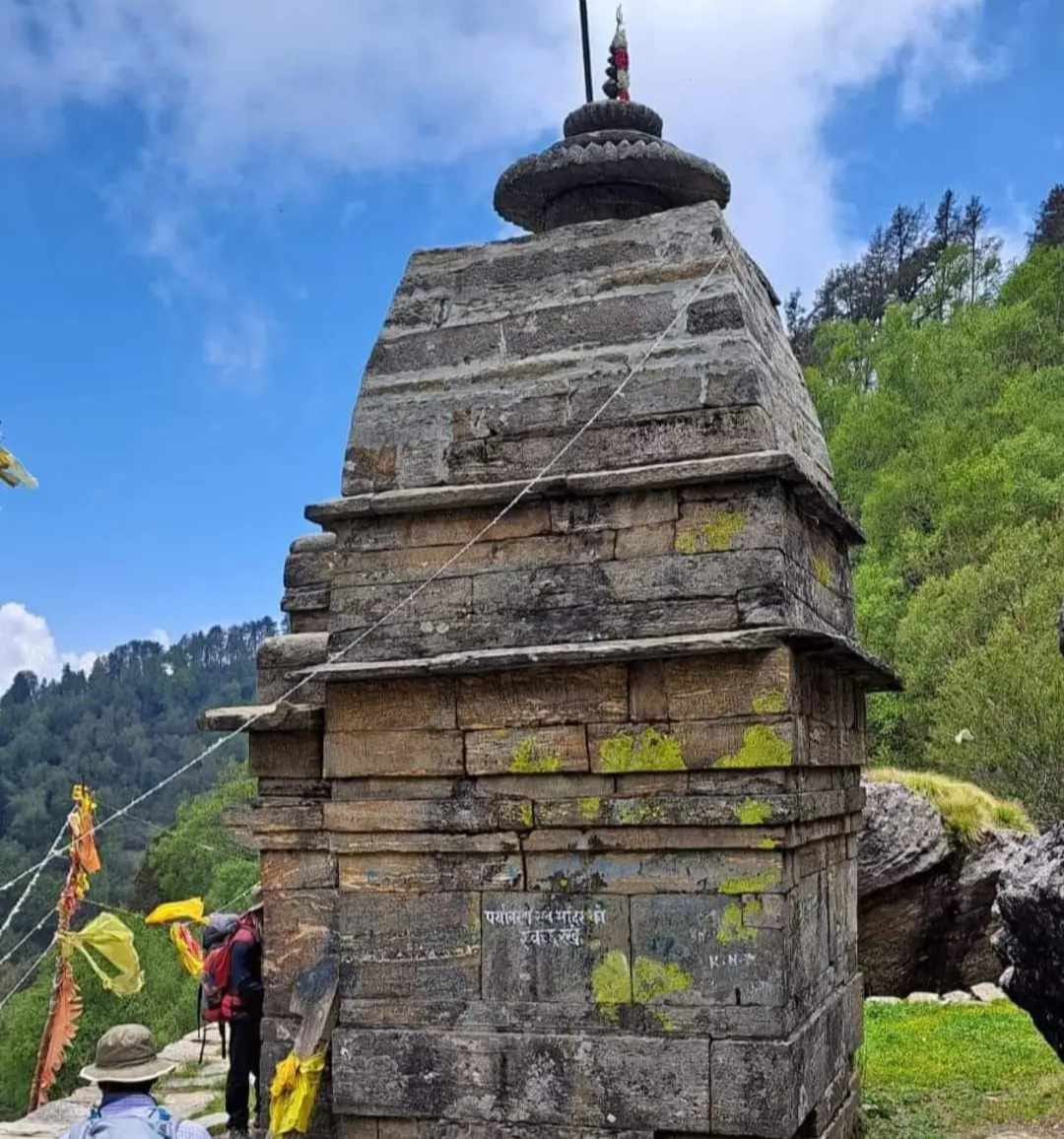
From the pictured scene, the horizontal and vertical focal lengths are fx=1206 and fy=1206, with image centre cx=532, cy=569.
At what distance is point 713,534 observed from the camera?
17.6 ft

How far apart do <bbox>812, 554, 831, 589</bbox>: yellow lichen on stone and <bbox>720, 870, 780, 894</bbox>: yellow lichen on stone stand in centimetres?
161

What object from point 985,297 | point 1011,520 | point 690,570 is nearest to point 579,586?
point 690,570

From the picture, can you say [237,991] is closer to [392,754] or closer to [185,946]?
[392,754]

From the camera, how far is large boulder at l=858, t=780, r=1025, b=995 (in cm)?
1230

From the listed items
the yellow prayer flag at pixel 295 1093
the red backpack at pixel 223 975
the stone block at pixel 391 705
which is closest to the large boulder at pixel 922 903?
the red backpack at pixel 223 975

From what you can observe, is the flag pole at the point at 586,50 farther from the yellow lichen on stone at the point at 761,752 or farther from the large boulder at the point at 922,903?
the large boulder at the point at 922,903

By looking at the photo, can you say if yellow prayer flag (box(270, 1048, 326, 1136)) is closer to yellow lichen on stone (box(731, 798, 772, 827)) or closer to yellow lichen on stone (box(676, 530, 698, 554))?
yellow lichen on stone (box(731, 798, 772, 827))

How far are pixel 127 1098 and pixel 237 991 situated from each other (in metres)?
2.70

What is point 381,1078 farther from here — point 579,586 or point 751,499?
point 751,499

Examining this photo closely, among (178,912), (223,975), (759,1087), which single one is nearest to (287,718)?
(223,975)

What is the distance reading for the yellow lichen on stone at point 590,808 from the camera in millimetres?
5266

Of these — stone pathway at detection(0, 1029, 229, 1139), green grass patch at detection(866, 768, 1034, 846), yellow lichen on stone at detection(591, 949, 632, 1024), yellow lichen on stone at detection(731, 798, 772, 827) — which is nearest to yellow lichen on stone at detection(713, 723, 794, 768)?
yellow lichen on stone at detection(731, 798, 772, 827)

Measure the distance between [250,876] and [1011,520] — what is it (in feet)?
78.1

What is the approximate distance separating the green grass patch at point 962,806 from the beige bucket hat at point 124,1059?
34.1ft
